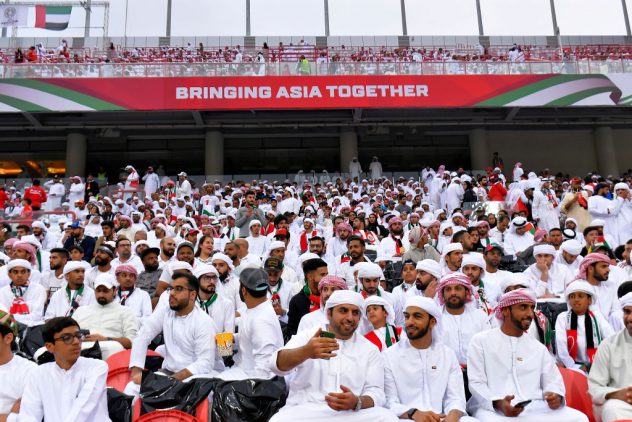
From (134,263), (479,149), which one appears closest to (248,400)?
(134,263)

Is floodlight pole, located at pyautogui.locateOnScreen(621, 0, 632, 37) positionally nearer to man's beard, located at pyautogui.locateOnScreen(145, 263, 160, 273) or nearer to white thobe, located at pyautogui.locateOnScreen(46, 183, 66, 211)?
white thobe, located at pyautogui.locateOnScreen(46, 183, 66, 211)

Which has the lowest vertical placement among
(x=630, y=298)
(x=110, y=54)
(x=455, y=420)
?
(x=455, y=420)

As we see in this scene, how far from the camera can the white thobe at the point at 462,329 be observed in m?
4.48

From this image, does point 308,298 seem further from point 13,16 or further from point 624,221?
point 13,16

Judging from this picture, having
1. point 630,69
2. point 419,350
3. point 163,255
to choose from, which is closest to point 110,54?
point 163,255

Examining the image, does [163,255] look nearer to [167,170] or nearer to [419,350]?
[419,350]

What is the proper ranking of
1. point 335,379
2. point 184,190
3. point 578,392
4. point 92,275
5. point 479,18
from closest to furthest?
point 335,379 < point 578,392 < point 92,275 < point 184,190 < point 479,18

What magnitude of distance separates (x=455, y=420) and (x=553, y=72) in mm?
19198

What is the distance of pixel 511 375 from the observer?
12.3 ft

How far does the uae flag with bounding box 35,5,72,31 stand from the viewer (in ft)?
72.9

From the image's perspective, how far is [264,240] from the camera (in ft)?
31.3

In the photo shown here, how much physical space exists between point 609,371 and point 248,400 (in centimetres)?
259

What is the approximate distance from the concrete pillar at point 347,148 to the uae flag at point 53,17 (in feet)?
41.5

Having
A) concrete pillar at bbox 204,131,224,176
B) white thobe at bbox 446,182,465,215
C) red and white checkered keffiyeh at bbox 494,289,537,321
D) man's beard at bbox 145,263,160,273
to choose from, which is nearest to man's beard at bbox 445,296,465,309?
red and white checkered keffiyeh at bbox 494,289,537,321
